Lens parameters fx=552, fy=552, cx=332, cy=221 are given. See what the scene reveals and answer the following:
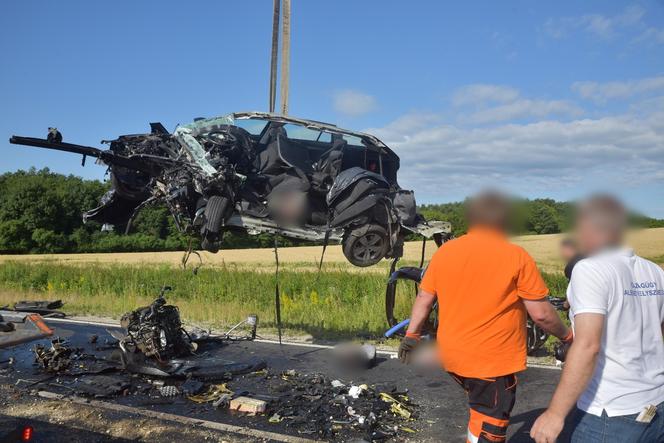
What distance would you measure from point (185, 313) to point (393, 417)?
9530mm

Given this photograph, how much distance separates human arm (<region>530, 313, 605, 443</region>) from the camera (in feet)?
8.84

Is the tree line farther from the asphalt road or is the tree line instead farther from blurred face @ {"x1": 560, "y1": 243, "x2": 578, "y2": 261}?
blurred face @ {"x1": 560, "y1": 243, "x2": 578, "y2": 261}

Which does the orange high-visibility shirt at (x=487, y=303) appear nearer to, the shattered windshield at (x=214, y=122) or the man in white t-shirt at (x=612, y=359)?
the man in white t-shirt at (x=612, y=359)

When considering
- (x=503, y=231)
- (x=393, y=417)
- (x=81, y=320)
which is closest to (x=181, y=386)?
(x=393, y=417)

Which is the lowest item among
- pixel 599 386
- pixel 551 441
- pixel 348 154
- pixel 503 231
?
pixel 551 441

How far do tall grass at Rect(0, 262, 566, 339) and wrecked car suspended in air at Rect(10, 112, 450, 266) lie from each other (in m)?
4.24

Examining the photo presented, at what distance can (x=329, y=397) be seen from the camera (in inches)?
272

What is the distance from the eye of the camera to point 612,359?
9.25ft

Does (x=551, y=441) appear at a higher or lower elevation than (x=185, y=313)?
higher

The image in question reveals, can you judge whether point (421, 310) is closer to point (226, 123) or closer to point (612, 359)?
point (612, 359)

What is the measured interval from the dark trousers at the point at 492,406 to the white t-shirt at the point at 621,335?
89cm

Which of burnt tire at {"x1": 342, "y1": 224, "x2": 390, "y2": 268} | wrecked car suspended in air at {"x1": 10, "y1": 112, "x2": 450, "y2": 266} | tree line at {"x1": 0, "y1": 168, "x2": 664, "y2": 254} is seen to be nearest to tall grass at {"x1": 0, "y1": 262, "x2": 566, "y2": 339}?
burnt tire at {"x1": 342, "y1": 224, "x2": 390, "y2": 268}

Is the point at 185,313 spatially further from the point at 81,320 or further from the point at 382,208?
the point at 382,208

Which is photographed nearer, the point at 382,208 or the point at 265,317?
the point at 382,208
